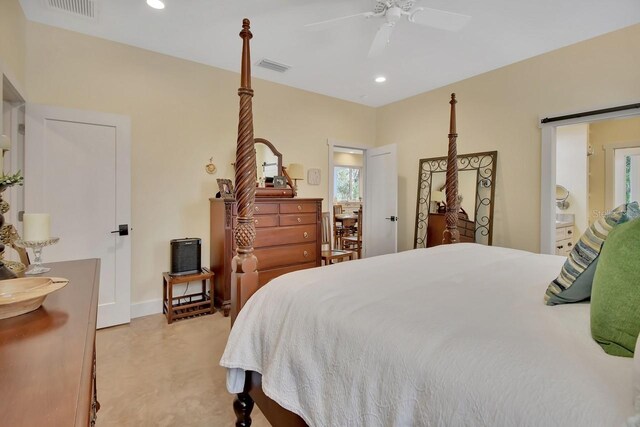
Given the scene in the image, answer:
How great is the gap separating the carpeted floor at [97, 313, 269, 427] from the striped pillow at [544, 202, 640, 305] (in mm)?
1611

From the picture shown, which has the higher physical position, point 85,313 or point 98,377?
point 85,313

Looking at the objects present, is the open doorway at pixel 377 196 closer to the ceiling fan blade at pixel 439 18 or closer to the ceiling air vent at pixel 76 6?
the ceiling fan blade at pixel 439 18

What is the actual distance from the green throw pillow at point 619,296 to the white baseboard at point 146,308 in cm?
358

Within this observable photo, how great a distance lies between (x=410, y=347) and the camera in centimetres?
89

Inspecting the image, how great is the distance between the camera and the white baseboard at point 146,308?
322 centimetres

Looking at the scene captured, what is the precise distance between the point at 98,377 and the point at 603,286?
2.84 m

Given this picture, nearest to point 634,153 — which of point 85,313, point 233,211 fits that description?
point 233,211

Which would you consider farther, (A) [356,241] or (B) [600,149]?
(A) [356,241]

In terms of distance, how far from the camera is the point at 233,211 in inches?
125

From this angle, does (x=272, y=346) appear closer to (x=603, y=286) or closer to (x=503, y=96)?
(x=603, y=286)

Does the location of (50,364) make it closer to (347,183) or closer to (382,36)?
(382,36)

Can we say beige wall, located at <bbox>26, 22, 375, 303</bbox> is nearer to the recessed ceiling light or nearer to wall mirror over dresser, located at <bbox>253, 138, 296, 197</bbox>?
wall mirror over dresser, located at <bbox>253, 138, 296, 197</bbox>

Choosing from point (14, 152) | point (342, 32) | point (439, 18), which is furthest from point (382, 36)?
point (14, 152)

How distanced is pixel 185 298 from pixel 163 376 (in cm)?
136
